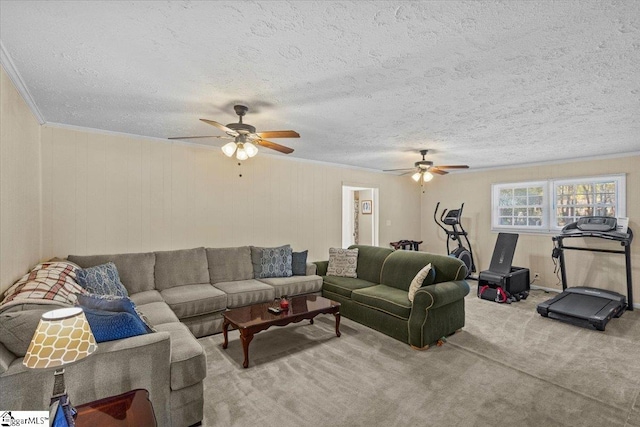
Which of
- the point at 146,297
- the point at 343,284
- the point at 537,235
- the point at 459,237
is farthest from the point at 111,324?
the point at 537,235

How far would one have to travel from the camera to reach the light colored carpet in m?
2.23

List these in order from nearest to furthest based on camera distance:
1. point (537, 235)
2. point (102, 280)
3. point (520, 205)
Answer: point (102, 280) < point (537, 235) < point (520, 205)

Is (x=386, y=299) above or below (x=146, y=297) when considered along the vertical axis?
below

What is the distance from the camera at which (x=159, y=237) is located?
4.26m

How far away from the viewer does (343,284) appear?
4504mm

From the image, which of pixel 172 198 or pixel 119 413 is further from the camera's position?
pixel 172 198

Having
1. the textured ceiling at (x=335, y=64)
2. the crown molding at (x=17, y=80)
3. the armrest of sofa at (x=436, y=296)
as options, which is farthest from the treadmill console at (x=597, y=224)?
the crown molding at (x=17, y=80)

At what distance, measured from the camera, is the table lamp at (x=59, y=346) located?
4.03ft

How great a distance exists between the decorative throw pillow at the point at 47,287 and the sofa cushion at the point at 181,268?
103 centimetres

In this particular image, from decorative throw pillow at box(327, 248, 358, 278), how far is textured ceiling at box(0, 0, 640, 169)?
2.24 meters

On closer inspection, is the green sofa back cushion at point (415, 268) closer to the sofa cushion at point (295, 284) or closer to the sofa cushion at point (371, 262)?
the sofa cushion at point (371, 262)

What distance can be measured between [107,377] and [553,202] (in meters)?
7.08

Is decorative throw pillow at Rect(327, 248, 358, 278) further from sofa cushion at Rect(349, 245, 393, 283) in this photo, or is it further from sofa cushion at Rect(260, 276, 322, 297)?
sofa cushion at Rect(260, 276, 322, 297)

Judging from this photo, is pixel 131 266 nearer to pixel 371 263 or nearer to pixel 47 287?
pixel 47 287
